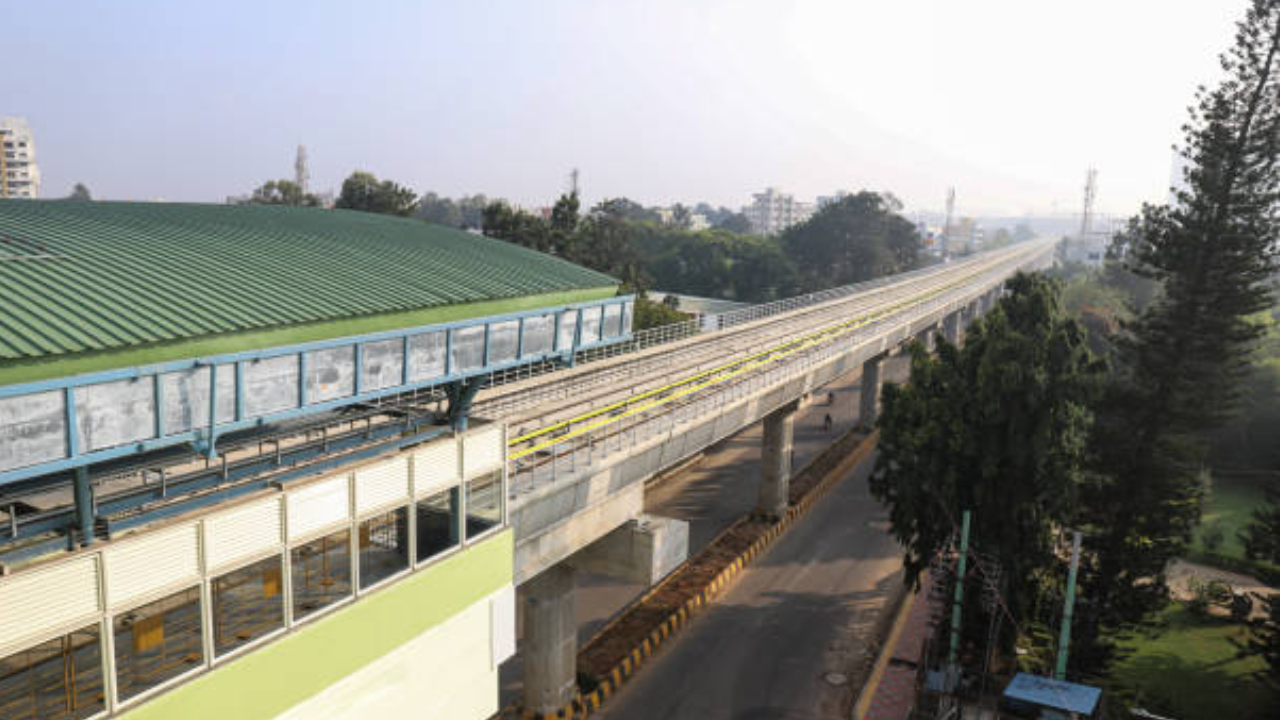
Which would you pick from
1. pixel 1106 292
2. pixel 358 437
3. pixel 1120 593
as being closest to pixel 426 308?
pixel 358 437

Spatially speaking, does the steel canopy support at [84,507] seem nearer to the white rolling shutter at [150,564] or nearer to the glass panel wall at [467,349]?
the white rolling shutter at [150,564]

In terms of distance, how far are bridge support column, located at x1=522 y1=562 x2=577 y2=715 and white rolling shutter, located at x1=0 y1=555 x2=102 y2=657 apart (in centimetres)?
1234

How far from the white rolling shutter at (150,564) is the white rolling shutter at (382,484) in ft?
8.59

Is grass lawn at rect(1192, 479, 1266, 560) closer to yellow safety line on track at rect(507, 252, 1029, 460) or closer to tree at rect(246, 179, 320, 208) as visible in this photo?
yellow safety line on track at rect(507, 252, 1029, 460)

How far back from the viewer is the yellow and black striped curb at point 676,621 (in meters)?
22.0

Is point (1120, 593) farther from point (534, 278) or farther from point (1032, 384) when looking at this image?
point (534, 278)

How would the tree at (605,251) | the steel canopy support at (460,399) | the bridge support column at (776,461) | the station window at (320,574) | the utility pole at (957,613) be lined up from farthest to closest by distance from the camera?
the tree at (605,251) → the bridge support column at (776,461) → the utility pole at (957,613) → the steel canopy support at (460,399) → the station window at (320,574)

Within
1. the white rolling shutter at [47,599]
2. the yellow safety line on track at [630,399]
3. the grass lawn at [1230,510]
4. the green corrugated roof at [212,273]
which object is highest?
the green corrugated roof at [212,273]

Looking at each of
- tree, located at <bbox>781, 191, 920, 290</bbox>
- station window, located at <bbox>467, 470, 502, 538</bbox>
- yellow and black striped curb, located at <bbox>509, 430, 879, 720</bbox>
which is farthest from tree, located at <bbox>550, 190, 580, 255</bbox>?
tree, located at <bbox>781, 191, 920, 290</bbox>

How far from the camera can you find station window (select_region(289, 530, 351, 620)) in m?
13.8

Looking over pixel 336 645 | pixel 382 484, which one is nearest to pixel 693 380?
pixel 382 484

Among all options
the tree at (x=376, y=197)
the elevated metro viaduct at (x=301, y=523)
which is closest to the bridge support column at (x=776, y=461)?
the elevated metro viaduct at (x=301, y=523)

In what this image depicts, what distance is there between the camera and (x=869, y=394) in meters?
52.5

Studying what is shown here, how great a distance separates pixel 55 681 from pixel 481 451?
672cm
